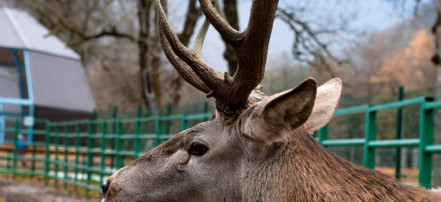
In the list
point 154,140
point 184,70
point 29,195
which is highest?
point 184,70

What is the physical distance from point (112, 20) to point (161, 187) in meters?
25.7

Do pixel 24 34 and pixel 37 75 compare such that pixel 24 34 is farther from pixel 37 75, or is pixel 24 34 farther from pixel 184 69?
pixel 184 69

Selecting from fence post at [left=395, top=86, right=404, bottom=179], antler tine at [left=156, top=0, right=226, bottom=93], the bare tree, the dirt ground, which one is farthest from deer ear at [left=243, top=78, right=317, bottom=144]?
the bare tree

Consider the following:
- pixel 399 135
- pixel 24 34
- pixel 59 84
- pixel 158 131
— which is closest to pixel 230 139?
pixel 399 135

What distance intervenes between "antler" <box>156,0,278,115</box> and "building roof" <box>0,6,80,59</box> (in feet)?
73.3

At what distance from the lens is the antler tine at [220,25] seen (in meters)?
3.55

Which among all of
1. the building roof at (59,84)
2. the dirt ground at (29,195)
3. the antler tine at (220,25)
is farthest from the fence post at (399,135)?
the building roof at (59,84)

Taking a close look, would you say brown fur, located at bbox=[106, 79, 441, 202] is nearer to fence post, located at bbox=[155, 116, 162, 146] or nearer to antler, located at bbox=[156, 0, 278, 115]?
antler, located at bbox=[156, 0, 278, 115]

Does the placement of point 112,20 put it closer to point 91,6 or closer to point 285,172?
Result: point 91,6

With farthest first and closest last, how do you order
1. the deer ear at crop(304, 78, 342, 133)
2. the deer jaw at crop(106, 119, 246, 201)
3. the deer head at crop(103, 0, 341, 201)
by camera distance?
the deer ear at crop(304, 78, 342, 133) → the deer jaw at crop(106, 119, 246, 201) → the deer head at crop(103, 0, 341, 201)

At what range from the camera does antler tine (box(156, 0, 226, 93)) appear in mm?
3693

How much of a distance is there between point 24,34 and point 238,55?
24.7 metres

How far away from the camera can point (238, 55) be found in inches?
139

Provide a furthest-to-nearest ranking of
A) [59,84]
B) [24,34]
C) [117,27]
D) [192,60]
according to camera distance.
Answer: [59,84]
[24,34]
[117,27]
[192,60]
